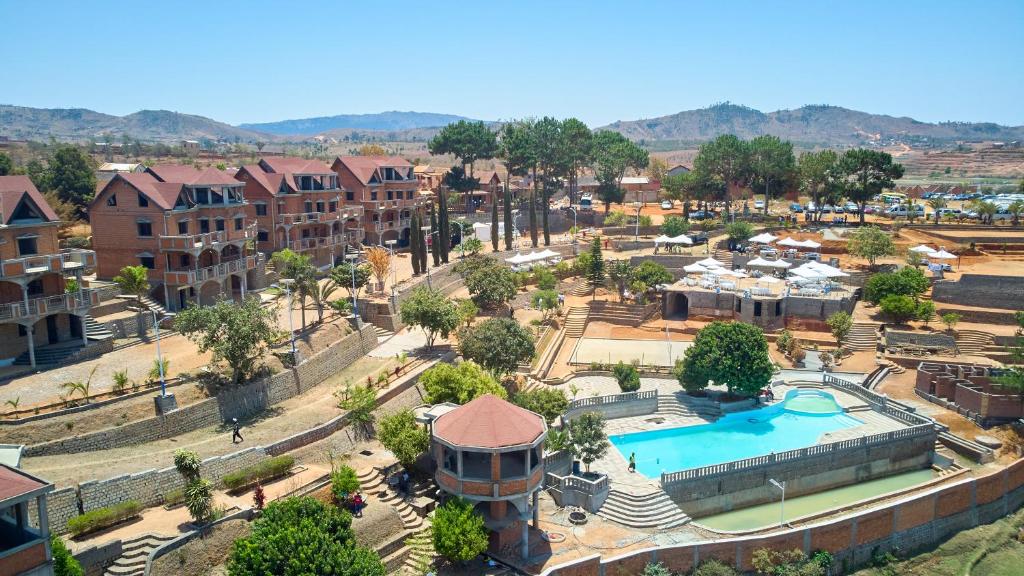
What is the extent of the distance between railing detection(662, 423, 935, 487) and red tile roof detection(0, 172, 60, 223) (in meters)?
34.8

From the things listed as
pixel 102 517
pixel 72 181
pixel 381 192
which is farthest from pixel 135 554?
pixel 381 192

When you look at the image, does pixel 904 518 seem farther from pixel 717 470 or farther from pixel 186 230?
pixel 186 230

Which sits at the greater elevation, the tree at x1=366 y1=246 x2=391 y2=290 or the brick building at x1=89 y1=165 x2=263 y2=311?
the brick building at x1=89 y1=165 x2=263 y2=311

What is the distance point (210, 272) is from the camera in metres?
48.7

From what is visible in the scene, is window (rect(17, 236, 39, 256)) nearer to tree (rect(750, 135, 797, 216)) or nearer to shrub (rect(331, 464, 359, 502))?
shrub (rect(331, 464, 359, 502))

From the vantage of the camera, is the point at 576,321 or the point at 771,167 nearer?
the point at 576,321

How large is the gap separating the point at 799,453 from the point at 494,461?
65.1ft

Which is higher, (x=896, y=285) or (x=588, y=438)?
(x=896, y=285)

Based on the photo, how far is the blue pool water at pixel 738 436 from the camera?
137 ft

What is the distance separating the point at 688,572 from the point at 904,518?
44.5 ft

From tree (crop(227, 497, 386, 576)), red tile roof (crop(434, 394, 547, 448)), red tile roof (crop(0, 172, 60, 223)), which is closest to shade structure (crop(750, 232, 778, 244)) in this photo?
red tile roof (crop(434, 394, 547, 448))

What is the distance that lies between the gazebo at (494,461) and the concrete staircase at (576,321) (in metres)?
29.1

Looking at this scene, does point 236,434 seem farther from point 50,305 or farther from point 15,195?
point 15,195

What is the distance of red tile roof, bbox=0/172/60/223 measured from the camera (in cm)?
3813
